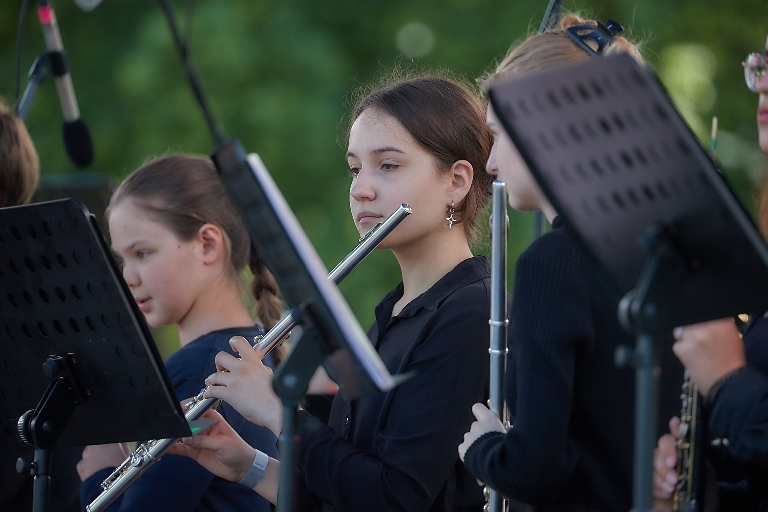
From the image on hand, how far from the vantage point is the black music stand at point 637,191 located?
1.41 meters

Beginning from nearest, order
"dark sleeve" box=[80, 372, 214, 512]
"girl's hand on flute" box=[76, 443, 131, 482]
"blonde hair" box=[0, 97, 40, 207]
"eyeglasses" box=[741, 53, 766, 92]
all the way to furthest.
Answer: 1. "eyeglasses" box=[741, 53, 766, 92]
2. "dark sleeve" box=[80, 372, 214, 512]
3. "girl's hand on flute" box=[76, 443, 131, 482]
4. "blonde hair" box=[0, 97, 40, 207]

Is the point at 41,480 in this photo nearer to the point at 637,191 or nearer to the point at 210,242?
the point at 210,242

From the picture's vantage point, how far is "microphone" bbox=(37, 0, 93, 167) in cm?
323

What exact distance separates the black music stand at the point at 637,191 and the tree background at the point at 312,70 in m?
4.49

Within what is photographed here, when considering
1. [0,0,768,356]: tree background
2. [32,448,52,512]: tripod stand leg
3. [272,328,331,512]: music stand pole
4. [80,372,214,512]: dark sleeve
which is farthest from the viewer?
[0,0,768,356]: tree background

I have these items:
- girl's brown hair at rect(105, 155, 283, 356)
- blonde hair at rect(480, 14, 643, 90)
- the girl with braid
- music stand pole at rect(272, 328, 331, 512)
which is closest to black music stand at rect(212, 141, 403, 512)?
music stand pole at rect(272, 328, 331, 512)

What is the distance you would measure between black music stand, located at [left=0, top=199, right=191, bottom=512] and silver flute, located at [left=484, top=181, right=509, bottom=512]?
0.63 meters

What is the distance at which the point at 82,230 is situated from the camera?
1.93 meters

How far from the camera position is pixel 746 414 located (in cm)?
163

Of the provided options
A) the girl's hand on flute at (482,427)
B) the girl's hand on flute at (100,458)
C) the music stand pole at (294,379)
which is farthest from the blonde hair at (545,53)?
the girl's hand on flute at (100,458)

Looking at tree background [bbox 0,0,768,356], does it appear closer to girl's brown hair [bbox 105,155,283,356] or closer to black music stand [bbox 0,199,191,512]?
girl's brown hair [bbox 105,155,283,356]

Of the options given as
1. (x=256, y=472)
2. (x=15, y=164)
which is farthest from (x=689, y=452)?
(x=15, y=164)

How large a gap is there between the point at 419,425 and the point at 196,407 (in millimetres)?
521

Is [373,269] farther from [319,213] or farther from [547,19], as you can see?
[547,19]
